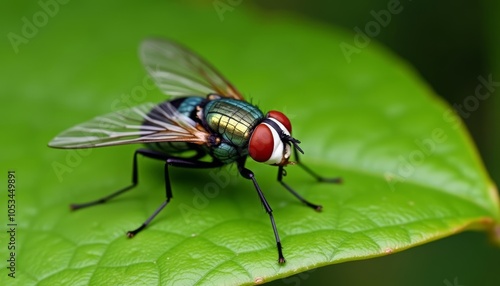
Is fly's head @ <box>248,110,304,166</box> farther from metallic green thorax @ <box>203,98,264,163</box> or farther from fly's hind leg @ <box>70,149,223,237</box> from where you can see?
fly's hind leg @ <box>70,149,223,237</box>

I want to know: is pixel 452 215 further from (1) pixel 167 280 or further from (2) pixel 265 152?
(1) pixel 167 280

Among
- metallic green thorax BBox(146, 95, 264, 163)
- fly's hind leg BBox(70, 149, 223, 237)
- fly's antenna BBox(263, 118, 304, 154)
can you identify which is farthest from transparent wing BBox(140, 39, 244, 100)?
fly's antenna BBox(263, 118, 304, 154)

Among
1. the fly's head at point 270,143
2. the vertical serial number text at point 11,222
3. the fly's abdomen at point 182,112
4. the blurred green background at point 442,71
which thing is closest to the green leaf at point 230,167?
the vertical serial number text at point 11,222

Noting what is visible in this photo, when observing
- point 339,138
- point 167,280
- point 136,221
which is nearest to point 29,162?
point 136,221

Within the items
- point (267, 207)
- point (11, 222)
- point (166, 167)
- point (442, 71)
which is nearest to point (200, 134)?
point (166, 167)

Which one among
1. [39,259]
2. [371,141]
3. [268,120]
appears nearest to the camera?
[39,259]

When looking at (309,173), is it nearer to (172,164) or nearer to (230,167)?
(230,167)
